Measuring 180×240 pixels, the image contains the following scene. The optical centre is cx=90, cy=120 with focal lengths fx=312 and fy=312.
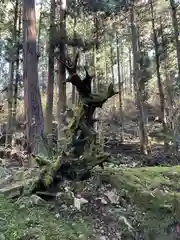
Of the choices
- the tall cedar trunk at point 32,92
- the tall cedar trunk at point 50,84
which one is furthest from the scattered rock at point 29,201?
the tall cedar trunk at point 50,84

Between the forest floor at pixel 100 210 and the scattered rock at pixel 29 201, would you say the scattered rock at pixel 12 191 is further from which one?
the scattered rock at pixel 29 201

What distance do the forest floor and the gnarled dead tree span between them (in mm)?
184

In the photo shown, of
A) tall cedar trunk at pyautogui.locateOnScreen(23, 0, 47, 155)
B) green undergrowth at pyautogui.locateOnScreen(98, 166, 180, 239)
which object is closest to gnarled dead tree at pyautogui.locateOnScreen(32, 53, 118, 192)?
green undergrowth at pyautogui.locateOnScreen(98, 166, 180, 239)

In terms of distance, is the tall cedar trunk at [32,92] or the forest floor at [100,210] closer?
the forest floor at [100,210]

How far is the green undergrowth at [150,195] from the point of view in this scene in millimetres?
3989

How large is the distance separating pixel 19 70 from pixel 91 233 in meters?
12.8

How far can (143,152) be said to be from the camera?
12992 mm

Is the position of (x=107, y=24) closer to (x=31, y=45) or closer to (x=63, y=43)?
(x=63, y=43)

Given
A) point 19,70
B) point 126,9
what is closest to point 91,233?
point 126,9

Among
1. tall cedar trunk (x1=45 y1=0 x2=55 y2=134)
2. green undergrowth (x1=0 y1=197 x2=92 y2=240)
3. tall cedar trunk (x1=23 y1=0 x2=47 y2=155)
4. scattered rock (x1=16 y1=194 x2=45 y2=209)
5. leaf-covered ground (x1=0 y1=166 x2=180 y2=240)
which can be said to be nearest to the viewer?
green undergrowth (x1=0 y1=197 x2=92 y2=240)

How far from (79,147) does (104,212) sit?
3.58 feet

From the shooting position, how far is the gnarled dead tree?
4176mm

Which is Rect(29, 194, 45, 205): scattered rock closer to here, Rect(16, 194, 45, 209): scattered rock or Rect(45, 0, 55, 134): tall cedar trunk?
Rect(16, 194, 45, 209): scattered rock

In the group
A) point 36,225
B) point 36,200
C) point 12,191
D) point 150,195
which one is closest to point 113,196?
point 150,195
